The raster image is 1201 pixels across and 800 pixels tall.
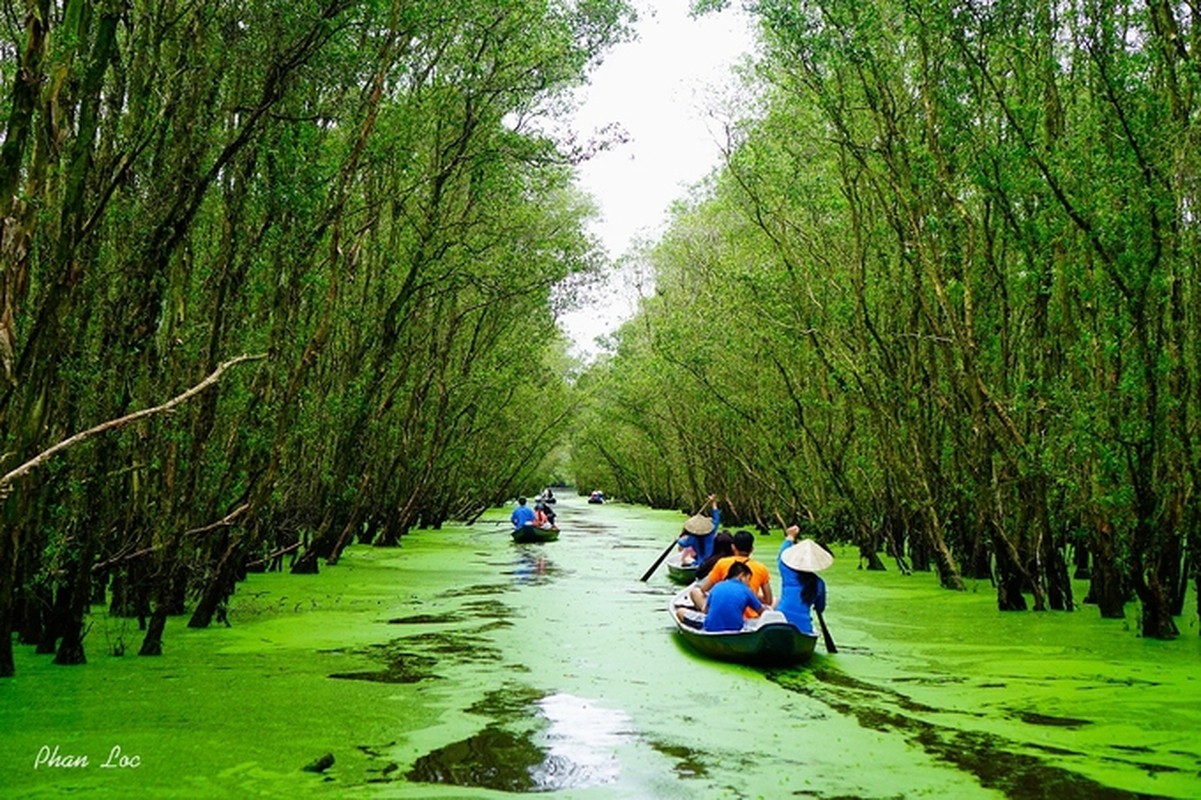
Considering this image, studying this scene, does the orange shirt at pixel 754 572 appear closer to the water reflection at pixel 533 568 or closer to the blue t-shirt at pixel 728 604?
the blue t-shirt at pixel 728 604

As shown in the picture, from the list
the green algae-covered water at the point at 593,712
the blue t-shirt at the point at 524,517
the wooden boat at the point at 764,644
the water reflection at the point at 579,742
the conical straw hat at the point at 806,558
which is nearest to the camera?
the green algae-covered water at the point at 593,712

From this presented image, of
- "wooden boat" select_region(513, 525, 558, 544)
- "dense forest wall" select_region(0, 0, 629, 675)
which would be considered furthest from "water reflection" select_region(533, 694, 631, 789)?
"wooden boat" select_region(513, 525, 558, 544)

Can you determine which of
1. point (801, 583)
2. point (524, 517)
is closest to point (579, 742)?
point (801, 583)

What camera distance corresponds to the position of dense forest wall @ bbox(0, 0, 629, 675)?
5.70m

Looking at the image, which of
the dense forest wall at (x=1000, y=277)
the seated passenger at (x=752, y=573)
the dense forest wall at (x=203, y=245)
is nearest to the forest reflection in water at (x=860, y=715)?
the seated passenger at (x=752, y=573)

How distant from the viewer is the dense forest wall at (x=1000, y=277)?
8484 mm

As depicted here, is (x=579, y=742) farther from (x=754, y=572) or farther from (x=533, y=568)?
(x=533, y=568)

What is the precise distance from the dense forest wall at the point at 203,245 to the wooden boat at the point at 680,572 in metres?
5.08

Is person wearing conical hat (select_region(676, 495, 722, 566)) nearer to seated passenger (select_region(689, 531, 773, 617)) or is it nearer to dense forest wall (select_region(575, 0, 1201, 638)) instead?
dense forest wall (select_region(575, 0, 1201, 638))

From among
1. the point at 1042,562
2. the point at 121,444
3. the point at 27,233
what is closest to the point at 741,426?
the point at 1042,562

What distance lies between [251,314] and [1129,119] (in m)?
8.62

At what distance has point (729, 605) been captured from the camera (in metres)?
8.24

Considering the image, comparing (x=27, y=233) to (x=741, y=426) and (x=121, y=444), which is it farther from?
(x=741, y=426)

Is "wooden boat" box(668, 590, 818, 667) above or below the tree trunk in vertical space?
below
